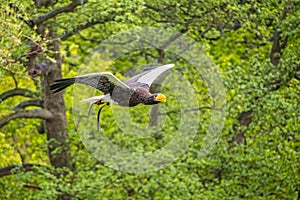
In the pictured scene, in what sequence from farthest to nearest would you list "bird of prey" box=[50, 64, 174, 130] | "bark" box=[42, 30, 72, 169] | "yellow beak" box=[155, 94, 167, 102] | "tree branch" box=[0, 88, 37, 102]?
"bark" box=[42, 30, 72, 169]
"tree branch" box=[0, 88, 37, 102]
"bird of prey" box=[50, 64, 174, 130]
"yellow beak" box=[155, 94, 167, 102]

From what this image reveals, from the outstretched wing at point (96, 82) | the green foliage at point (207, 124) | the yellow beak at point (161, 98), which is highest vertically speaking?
the outstretched wing at point (96, 82)

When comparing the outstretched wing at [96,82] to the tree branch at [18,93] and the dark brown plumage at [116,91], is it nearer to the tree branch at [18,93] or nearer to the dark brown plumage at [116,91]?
the dark brown plumage at [116,91]

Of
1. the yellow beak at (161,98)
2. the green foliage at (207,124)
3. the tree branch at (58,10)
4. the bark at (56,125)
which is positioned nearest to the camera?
the yellow beak at (161,98)

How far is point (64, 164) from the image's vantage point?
1588 cm

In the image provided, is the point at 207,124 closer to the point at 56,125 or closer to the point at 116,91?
the point at 56,125

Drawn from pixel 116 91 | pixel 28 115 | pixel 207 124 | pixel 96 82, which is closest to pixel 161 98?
pixel 116 91

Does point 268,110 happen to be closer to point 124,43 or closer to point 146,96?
point 124,43

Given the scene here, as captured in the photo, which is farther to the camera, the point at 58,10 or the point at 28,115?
the point at 28,115

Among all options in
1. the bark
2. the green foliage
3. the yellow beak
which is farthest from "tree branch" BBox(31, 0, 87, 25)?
the yellow beak

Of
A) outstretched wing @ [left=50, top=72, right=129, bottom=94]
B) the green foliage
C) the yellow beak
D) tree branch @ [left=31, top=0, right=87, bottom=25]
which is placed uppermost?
tree branch @ [left=31, top=0, right=87, bottom=25]

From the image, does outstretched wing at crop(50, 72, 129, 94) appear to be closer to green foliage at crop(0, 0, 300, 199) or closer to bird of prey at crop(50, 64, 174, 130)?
bird of prey at crop(50, 64, 174, 130)

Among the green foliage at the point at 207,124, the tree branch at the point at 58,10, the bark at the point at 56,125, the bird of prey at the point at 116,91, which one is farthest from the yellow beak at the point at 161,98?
the bark at the point at 56,125

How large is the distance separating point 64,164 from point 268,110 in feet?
13.7

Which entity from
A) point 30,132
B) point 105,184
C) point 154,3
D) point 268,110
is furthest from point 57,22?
point 30,132
